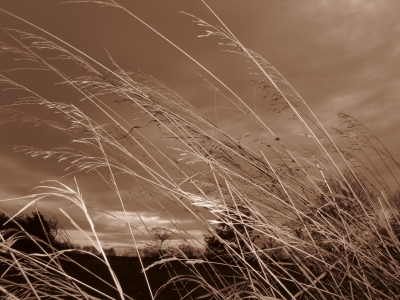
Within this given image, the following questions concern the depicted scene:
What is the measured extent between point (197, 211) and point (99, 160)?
41cm

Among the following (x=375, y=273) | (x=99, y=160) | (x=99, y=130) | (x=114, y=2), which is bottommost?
(x=375, y=273)

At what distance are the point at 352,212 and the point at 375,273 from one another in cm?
26

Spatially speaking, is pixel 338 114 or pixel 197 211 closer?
pixel 197 211

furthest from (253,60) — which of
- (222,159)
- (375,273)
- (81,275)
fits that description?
(81,275)

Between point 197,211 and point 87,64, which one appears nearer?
point 197,211

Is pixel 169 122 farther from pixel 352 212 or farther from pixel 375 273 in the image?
pixel 375 273

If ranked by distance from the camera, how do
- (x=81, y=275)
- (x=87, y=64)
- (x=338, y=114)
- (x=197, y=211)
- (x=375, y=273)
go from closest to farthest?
(x=375, y=273) < (x=197, y=211) < (x=87, y=64) < (x=338, y=114) < (x=81, y=275)

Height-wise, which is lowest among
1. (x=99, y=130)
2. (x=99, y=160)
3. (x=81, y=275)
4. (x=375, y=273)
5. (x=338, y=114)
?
(x=81, y=275)

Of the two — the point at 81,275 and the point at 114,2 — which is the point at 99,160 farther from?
the point at 81,275

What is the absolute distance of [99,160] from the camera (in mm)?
1471

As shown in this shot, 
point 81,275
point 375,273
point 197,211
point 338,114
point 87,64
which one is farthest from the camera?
A: point 81,275

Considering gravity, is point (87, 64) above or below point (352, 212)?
above

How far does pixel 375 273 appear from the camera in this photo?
1217mm

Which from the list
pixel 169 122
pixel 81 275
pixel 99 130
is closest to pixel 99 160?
pixel 99 130
